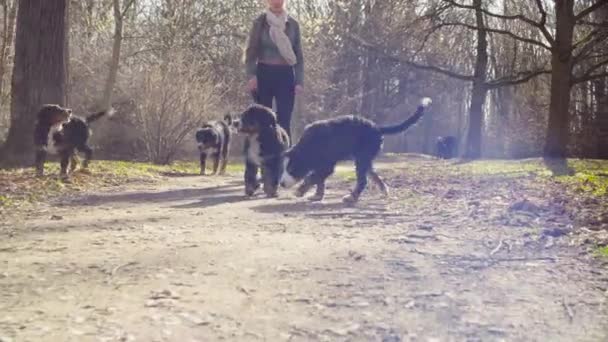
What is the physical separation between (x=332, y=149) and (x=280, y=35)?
1.77 meters

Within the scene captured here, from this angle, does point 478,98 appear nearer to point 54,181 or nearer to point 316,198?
point 316,198

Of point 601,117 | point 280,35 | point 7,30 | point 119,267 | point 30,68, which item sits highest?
point 7,30

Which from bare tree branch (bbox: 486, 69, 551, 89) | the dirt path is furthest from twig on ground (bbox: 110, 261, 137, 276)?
bare tree branch (bbox: 486, 69, 551, 89)

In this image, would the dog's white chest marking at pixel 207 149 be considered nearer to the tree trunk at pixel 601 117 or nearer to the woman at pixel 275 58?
the woman at pixel 275 58

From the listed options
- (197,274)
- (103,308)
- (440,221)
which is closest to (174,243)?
(197,274)

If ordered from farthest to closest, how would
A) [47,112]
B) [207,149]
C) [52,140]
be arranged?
[207,149] < [52,140] < [47,112]

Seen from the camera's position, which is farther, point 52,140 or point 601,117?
point 601,117

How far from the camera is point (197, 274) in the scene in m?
3.67

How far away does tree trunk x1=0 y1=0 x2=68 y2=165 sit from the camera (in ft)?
33.0

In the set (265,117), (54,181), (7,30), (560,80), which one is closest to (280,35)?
(265,117)

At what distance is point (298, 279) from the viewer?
11.8 feet

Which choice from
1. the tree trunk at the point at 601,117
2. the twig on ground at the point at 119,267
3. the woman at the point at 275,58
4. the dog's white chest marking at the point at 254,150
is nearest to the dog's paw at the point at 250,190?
the dog's white chest marking at the point at 254,150

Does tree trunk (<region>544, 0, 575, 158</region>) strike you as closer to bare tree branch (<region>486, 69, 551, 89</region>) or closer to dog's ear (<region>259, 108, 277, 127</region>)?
bare tree branch (<region>486, 69, 551, 89</region>)

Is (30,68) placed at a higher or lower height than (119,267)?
higher
